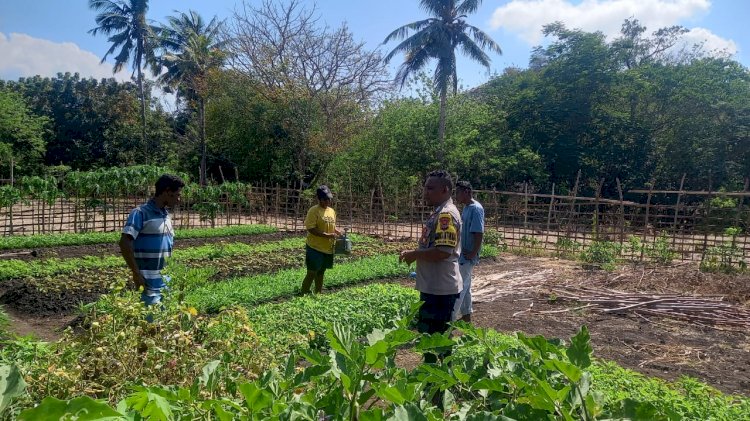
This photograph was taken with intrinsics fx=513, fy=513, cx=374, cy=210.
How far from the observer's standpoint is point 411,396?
104 cm

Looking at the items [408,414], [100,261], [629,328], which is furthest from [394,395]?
[100,261]

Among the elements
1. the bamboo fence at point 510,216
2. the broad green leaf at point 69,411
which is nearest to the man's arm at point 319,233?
the broad green leaf at point 69,411

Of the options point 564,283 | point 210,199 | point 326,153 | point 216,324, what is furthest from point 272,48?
point 216,324

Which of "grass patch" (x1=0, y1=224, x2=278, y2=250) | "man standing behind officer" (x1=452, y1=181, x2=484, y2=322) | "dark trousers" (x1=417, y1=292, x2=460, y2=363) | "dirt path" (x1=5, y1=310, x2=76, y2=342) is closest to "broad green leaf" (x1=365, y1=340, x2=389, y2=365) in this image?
"dark trousers" (x1=417, y1=292, x2=460, y2=363)

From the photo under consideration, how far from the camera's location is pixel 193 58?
31.5 metres

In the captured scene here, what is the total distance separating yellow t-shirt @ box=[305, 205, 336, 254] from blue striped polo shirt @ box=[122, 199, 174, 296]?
278 centimetres

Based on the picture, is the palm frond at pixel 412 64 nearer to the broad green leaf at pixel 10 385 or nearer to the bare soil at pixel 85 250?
the bare soil at pixel 85 250

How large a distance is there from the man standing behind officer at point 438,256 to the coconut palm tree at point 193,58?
2590cm

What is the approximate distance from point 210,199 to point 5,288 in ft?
37.3

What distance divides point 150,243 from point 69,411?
400 cm

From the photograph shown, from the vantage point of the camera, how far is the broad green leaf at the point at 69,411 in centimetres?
72

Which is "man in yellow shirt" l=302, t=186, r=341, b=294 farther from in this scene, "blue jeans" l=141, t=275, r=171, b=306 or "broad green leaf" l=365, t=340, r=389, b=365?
"broad green leaf" l=365, t=340, r=389, b=365

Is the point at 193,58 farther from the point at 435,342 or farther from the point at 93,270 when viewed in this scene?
the point at 435,342

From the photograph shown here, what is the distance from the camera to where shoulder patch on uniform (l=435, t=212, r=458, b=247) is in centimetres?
403
